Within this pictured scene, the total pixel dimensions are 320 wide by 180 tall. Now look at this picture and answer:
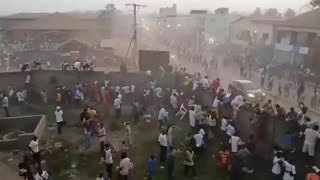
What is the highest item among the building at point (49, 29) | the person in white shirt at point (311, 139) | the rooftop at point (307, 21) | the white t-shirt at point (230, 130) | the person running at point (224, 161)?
the rooftop at point (307, 21)

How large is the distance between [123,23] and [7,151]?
6305 cm

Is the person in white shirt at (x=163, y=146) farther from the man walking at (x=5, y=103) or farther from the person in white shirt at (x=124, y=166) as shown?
the man walking at (x=5, y=103)

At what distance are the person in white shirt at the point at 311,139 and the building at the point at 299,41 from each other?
2327 cm

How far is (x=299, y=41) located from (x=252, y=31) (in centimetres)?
1218

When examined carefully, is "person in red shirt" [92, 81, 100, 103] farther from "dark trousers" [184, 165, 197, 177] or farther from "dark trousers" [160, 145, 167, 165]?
"dark trousers" [184, 165, 197, 177]

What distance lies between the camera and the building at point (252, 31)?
43562 mm

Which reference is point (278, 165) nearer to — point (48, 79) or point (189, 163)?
point (189, 163)

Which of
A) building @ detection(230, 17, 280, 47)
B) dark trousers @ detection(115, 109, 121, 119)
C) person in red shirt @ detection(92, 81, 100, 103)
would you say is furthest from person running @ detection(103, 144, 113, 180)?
building @ detection(230, 17, 280, 47)

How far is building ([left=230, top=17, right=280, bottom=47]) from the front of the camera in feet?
143

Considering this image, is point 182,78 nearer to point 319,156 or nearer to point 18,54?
point 319,156

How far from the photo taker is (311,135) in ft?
41.7

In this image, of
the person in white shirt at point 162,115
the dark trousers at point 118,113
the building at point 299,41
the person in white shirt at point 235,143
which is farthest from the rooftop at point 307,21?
the person in white shirt at point 235,143

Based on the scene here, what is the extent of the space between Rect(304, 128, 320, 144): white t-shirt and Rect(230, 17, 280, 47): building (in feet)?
102

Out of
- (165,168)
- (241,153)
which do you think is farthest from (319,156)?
(165,168)
